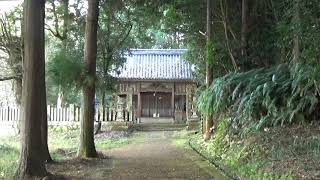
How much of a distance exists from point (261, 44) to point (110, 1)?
6.76 m

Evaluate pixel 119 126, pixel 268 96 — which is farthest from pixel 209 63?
pixel 119 126

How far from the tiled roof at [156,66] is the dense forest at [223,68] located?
970cm

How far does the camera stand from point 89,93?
1449 centimetres

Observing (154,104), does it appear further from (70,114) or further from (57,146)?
(57,146)

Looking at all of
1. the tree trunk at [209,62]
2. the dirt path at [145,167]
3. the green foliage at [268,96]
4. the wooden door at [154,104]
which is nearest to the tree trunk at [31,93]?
the dirt path at [145,167]

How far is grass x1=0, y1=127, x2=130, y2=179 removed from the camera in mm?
12883

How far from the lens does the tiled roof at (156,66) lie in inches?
1430

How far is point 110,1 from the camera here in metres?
20.5

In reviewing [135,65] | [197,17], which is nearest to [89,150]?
[197,17]

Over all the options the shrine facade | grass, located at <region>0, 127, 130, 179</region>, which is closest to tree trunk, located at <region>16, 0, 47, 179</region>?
grass, located at <region>0, 127, 130, 179</region>

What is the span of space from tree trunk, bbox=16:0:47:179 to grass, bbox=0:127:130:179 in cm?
100

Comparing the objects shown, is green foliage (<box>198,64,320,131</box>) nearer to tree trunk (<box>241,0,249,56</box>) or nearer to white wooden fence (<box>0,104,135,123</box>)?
tree trunk (<box>241,0,249,56</box>)

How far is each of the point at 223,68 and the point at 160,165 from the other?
9.04 meters

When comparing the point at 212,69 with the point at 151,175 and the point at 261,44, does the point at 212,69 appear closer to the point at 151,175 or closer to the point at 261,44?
the point at 261,44
